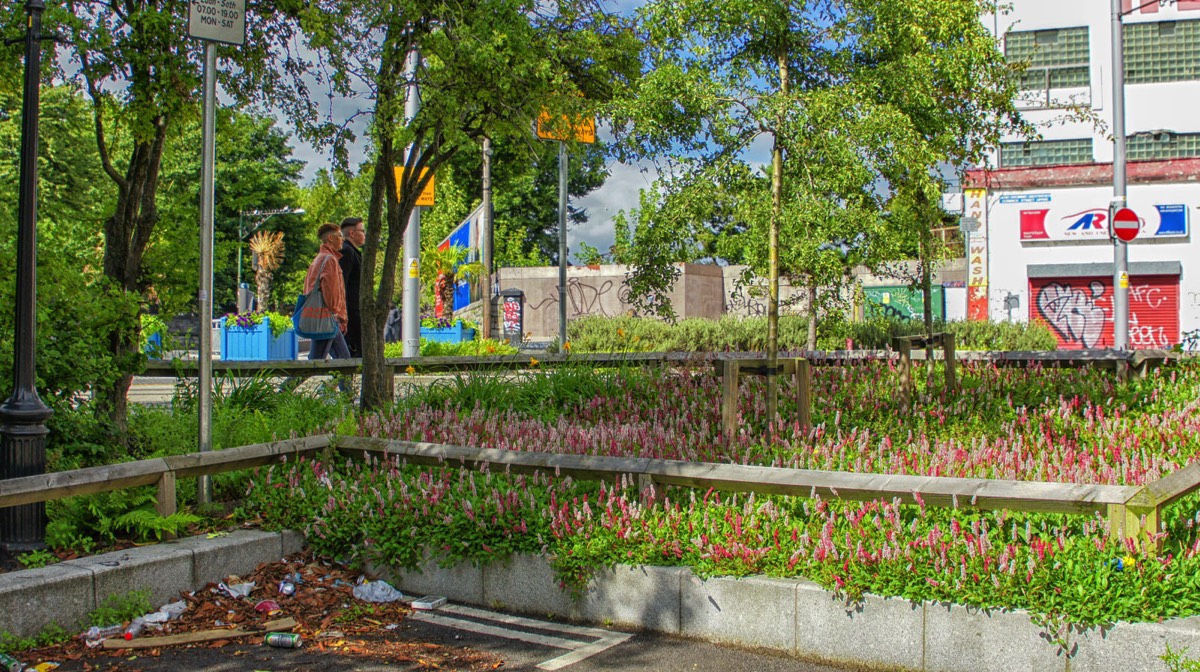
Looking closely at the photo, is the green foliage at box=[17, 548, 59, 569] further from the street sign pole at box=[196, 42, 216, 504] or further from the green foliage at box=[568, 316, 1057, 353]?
the green foliage at box=[568, 316, 1057, 353]

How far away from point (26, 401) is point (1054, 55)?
33212 mm

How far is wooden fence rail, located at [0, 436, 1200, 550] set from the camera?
4.41m

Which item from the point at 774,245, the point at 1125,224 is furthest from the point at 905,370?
the point at 1125,224

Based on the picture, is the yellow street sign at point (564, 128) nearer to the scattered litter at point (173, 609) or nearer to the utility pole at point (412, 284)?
the scattered litter at point (173, 609)

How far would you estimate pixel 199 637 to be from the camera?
501cm

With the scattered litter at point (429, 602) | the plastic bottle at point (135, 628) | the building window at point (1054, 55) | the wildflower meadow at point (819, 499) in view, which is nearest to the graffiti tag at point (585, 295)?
the building window at point (1054, 55)

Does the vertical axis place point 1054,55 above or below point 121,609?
above

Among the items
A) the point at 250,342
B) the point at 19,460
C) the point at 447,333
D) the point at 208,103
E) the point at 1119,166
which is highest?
the point at 1119,166

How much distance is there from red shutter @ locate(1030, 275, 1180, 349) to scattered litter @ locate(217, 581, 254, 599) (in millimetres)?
27602

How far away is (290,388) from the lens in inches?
396

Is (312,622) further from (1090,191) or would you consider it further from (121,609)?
(1090,191)

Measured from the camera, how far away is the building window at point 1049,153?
1266 inches

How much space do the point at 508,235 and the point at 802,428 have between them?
5025cm

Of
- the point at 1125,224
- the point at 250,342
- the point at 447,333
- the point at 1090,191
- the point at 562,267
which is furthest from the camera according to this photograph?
the point at 1090,191
